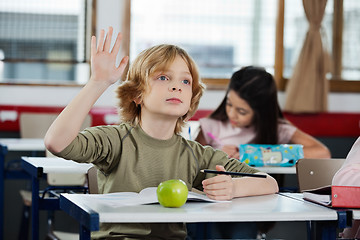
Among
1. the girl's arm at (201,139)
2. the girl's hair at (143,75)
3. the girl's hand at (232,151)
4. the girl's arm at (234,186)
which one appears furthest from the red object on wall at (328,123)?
the girl's arm at (234,186)

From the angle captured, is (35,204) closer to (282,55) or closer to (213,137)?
(213,137)

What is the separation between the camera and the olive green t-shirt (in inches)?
69.7

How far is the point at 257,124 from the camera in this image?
12.1ft

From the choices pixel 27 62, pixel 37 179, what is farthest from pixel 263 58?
pixel 37 179

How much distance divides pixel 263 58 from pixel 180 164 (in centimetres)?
339

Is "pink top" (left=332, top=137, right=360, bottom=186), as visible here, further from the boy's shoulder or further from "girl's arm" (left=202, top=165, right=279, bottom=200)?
the boy's shoulder

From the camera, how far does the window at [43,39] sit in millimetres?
4691

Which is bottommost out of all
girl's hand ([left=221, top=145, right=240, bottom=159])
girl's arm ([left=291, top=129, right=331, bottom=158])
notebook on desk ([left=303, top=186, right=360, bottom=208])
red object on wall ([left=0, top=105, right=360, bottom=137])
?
red object on wall ([left=0, top=105, right=360, bottom=137])

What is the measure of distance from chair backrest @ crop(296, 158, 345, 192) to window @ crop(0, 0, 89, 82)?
2812mm

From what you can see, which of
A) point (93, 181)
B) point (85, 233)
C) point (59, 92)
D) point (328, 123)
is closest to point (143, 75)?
point (93, 181)

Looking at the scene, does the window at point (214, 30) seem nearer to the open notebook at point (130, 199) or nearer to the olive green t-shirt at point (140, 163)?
the olive green t-shirt at point (140, 163)

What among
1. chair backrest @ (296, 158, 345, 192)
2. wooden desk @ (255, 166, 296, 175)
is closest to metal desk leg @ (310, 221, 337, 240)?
chair backrest @ (296, 158, 345, 192)

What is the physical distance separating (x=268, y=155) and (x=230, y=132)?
0.71m

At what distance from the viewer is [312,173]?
7.77 feet
